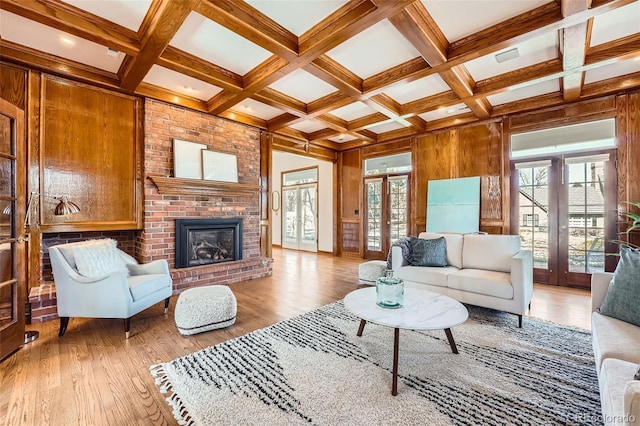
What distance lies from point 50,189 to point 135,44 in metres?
1.92

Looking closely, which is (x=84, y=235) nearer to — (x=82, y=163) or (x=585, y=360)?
(x=82, y=163)

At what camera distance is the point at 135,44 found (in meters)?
2.68

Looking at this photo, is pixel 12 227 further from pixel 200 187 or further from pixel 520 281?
pixel 520 281

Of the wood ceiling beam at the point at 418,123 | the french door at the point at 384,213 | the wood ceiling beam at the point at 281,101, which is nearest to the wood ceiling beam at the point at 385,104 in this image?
the wood ceiling beam at the point at 418,123

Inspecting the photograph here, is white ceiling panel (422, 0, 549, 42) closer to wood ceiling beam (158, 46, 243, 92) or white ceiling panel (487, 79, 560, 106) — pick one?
white ceiling panel (487, 79, 560, 106)

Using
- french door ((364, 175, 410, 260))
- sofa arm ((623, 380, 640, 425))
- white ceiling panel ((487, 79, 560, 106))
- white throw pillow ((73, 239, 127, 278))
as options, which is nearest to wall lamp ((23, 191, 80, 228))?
white throw pillow ((73, 239, 127, 278))

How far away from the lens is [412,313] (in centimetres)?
197

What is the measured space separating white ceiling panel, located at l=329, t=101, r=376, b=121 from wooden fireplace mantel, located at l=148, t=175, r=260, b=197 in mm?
1942

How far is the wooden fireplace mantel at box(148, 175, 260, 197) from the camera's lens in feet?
12.5

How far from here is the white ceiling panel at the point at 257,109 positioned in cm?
433

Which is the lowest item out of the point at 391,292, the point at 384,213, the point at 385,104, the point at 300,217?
the point at 391,292

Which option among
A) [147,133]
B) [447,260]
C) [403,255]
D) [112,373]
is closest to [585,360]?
[447,260]

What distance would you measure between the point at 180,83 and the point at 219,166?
1257 millimetres

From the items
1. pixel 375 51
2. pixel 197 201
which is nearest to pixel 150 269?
pixel 197 201
